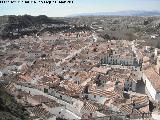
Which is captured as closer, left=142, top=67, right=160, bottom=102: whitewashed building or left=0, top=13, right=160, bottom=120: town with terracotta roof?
left=0, top=13, right=160, bottom=120: town with terracotta roof

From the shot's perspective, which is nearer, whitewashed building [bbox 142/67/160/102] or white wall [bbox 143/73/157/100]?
whitewashed building [bbox 142/67/160/102]

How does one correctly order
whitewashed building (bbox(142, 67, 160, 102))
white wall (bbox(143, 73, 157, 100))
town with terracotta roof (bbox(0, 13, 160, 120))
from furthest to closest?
white wall (bbox(143, 73, 157, 100)) → whitewashed building (bbox(142, 67, 160, 102)) → town with terracotta roof (bbox(0, 13, 160, 120))

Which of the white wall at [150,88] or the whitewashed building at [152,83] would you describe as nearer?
the whitewashed building at [152,83]

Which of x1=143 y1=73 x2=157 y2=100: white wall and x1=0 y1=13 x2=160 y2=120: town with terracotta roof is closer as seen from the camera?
x1=0 y1=13 x2=160 y2=120: town with terracotta roof

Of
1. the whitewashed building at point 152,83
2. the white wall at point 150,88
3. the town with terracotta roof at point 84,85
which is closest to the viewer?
the town with terracotta roof at point 84,85

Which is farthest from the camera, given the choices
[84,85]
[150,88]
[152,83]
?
[84,85]

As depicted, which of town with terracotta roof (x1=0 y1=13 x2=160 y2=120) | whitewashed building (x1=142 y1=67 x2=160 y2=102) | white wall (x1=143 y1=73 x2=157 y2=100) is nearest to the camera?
town with terracotta roof (x1=0 y1=13 x2=160 y2=120)

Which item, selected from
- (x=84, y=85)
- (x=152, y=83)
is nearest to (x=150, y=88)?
(x=152, y=83)

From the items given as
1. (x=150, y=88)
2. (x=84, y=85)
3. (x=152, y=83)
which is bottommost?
(x=150, y=88)

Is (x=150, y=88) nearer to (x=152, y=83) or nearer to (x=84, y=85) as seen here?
(x=152, y=83)

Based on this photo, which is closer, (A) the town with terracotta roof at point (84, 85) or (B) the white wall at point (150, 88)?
(A) the town with terracotta roof at point (84, 85)

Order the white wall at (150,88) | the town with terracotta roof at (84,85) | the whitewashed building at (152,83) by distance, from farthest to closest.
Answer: the white wall at (150,88), the whitewashed building at (152,83), the town with terracotta roof at (84,85)
